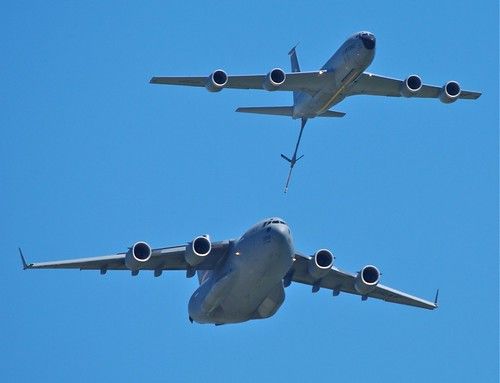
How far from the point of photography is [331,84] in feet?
118

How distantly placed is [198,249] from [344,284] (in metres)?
5.11

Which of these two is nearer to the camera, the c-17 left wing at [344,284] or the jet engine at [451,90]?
the c-17 left wing at [344,284]

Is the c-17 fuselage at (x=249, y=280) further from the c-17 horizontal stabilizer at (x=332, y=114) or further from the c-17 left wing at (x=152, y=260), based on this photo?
the c-17 horizontal stabilizer at (x=332, y=114)

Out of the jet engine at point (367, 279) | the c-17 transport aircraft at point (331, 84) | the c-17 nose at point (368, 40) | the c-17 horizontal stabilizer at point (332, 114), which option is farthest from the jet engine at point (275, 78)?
the jet engine at point (367, 279)

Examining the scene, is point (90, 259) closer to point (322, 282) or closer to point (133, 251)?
point (133, 251)

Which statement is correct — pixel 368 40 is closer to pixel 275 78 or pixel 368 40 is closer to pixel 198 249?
pixel 275 78

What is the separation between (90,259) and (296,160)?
382 inches

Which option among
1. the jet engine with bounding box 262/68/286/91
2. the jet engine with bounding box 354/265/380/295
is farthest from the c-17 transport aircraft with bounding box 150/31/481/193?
the jet engine with bounding box 354/265/380/295

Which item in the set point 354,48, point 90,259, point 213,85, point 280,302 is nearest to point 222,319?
point 280,302

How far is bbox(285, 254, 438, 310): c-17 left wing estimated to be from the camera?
3285cm

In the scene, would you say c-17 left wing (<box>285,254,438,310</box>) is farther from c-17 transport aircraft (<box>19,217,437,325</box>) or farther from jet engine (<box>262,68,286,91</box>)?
jet engine (<box>262,68,286,91</box>)

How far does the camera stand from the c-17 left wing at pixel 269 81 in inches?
1341

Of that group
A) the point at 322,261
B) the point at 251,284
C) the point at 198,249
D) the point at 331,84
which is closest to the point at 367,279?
the point at 322,261

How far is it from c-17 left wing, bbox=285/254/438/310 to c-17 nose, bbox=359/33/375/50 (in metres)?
6.47
